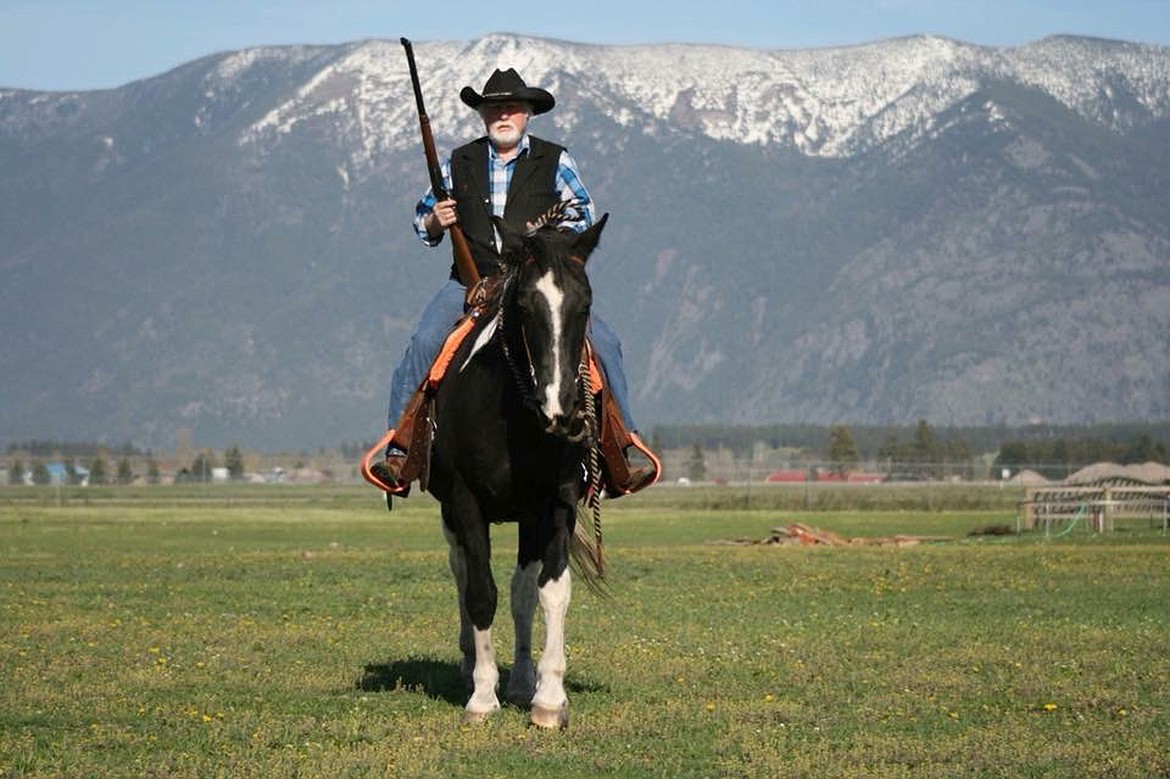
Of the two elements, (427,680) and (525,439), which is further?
(427,680)

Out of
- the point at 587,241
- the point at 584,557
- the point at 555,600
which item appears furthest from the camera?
the point at 584,557

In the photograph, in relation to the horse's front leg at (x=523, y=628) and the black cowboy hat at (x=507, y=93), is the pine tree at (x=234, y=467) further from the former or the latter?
the horse's front leg at (x=523, y=628)

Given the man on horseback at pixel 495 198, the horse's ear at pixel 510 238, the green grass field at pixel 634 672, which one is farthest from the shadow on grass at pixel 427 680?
the horse's ear at pixel 510 238

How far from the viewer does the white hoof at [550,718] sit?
1323 centimetres

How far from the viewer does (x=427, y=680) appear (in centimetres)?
1581

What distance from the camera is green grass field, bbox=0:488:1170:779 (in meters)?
12.1

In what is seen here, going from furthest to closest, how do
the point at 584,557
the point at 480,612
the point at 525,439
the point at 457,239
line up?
1. the point at 584,557
2. the point at 457,239
3. the point at 480,612
4. the point at 525,439

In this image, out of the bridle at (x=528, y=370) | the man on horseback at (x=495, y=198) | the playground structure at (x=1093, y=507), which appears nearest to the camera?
the bridle at (x=528, y=370)

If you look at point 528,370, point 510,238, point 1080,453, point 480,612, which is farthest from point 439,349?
point 1080,453

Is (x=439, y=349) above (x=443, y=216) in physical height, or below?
below

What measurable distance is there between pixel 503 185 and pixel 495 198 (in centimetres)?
10

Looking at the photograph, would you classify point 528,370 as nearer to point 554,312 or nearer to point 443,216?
point 554,312

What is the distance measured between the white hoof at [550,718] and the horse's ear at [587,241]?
8.46 ft

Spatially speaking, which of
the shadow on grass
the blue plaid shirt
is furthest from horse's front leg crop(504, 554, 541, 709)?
the blue plaid shirt
